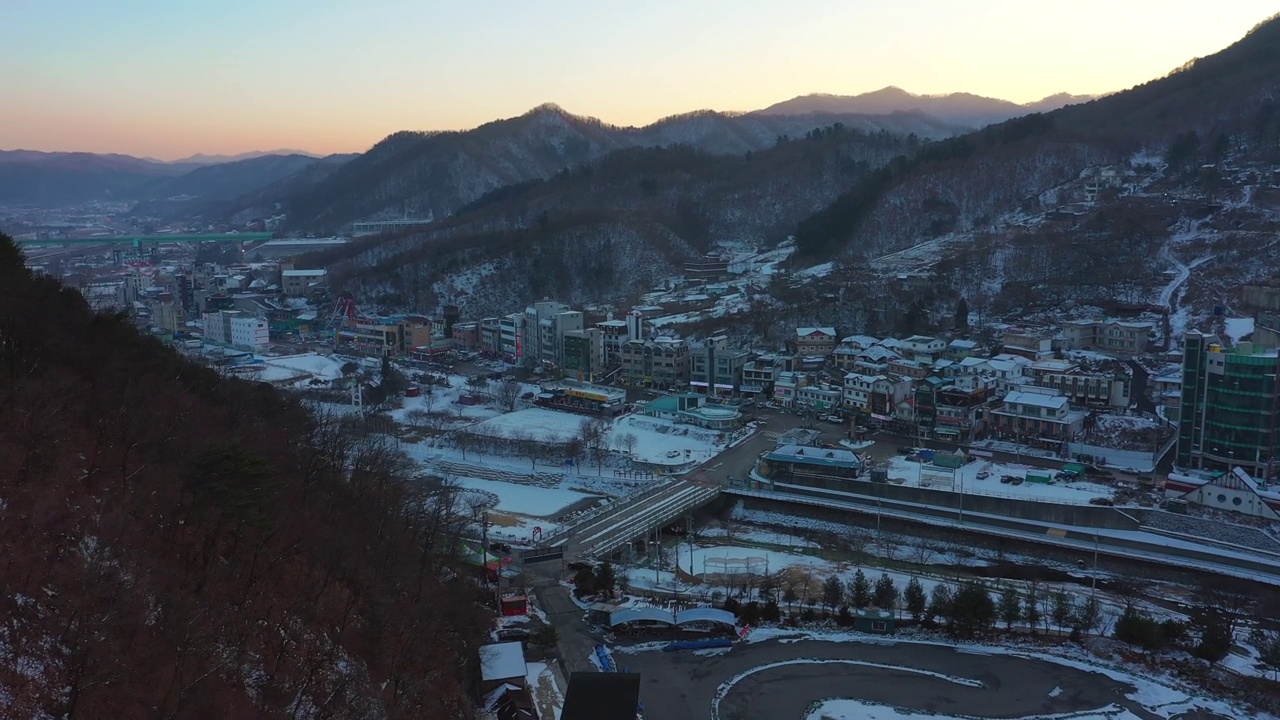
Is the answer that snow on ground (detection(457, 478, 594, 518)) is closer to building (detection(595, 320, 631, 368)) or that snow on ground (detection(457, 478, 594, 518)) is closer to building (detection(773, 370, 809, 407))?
building (detection(773, 370, 809, 407))

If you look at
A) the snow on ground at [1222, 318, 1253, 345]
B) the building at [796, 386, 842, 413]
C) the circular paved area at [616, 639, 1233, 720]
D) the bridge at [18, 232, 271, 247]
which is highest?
the bridge at [18, 232, 271, 247]

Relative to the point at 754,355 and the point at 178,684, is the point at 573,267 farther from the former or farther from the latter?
the point at 178,684

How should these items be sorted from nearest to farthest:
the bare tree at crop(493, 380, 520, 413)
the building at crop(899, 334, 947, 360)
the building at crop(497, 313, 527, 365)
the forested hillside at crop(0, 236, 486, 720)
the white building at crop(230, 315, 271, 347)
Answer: the forested hillside at crop(0, 236, 486, 720) → the building at crop(899, 334, 947, 360) → the bare tree at crop(493, 380, 520, 413) → the building at crop(497, 313, 527, 365) → the white building at crop(230, 315, 271, 347)

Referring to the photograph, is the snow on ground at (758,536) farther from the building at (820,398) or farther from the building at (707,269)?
the building at (707,269)

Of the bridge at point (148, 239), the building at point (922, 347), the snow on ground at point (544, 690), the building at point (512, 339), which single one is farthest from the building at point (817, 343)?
the bridge at point (148, 239)

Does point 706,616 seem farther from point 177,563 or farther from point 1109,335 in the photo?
point 1109,335

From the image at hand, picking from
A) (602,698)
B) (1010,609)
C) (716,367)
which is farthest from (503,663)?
(716,367)

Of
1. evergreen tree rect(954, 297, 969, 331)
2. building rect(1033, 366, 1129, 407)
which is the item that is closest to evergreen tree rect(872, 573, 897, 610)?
building rect(1033, 366, 1129, 407)
